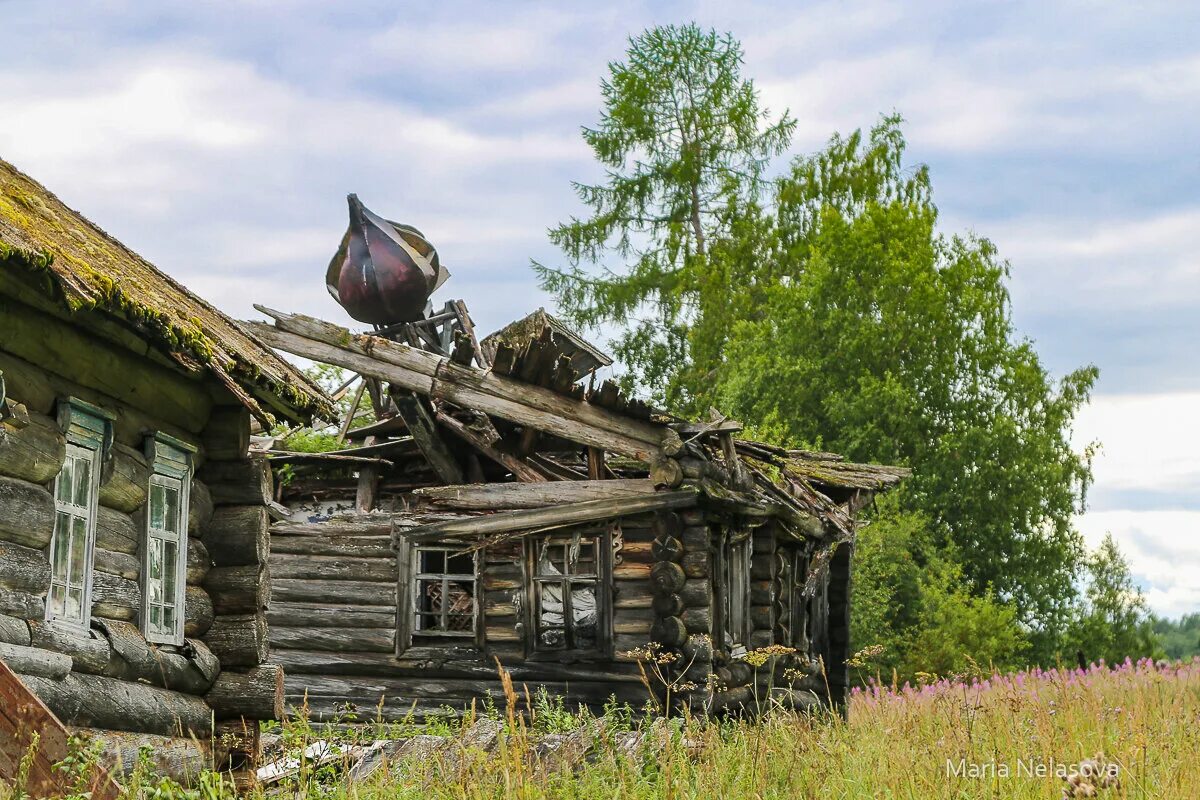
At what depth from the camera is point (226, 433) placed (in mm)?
8969

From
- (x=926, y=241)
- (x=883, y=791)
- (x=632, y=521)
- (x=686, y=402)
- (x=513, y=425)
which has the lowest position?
(x=883, y=791)

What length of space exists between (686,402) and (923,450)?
20.2 ft

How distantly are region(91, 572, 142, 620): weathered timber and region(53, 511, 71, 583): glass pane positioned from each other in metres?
0.27

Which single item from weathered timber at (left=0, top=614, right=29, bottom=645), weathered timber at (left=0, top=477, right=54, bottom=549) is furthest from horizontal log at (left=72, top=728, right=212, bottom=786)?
weathered timber at (left=0, top=477, right=54, bottom=549)

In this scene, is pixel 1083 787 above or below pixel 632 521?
below

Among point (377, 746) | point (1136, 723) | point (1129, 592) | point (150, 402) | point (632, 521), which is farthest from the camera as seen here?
point (1129, 592)

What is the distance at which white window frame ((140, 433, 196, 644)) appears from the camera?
8031 mm

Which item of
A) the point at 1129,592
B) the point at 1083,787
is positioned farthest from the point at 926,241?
the point at 1083,787

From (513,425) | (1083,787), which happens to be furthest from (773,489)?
(1083,787)

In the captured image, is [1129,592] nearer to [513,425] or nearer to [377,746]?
[513,425]

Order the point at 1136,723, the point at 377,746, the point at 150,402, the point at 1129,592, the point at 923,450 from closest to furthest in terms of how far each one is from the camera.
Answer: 1. the point at 1136,723
2. the point at 377,746
3. the point at 150,402
4. the point at 923,450
5. the point at 1129,592

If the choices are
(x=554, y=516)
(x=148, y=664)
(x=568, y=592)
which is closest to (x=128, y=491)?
(x=148, y=664)

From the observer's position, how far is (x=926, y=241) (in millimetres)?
31891

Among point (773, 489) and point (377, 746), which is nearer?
point (377, 746)
